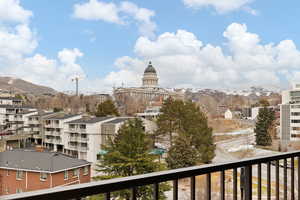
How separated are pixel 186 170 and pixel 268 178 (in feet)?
1.84

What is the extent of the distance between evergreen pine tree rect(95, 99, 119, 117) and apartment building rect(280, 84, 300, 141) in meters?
6.88

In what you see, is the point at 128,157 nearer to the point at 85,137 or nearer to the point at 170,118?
the point at 85,137

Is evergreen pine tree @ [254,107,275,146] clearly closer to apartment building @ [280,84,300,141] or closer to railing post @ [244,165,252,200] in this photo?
apartment building @ [280,84,300,141]

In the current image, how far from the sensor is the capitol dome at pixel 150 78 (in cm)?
1082

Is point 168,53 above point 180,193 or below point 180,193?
above

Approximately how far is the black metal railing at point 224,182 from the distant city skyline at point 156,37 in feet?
7.23

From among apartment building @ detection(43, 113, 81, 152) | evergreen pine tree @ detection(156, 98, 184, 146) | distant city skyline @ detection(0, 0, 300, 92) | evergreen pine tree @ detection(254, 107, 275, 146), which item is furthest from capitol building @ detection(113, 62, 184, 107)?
distant city skyline @ detection(0, 0, 300, 92)

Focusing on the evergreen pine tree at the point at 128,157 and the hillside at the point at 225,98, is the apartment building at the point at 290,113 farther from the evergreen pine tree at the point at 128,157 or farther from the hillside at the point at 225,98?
the evergreen pine tree at the point at 128,157

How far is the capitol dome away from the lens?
10.8 meters

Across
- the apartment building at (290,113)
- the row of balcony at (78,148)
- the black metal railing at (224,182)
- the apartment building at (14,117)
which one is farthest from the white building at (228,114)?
the black metal railing at (224,182)

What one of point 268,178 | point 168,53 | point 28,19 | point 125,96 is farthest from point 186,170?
point 125,96

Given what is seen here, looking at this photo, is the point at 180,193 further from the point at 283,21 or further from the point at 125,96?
the point at 125,96

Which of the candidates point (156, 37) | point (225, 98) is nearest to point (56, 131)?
point (156, 37)

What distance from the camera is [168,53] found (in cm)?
493
